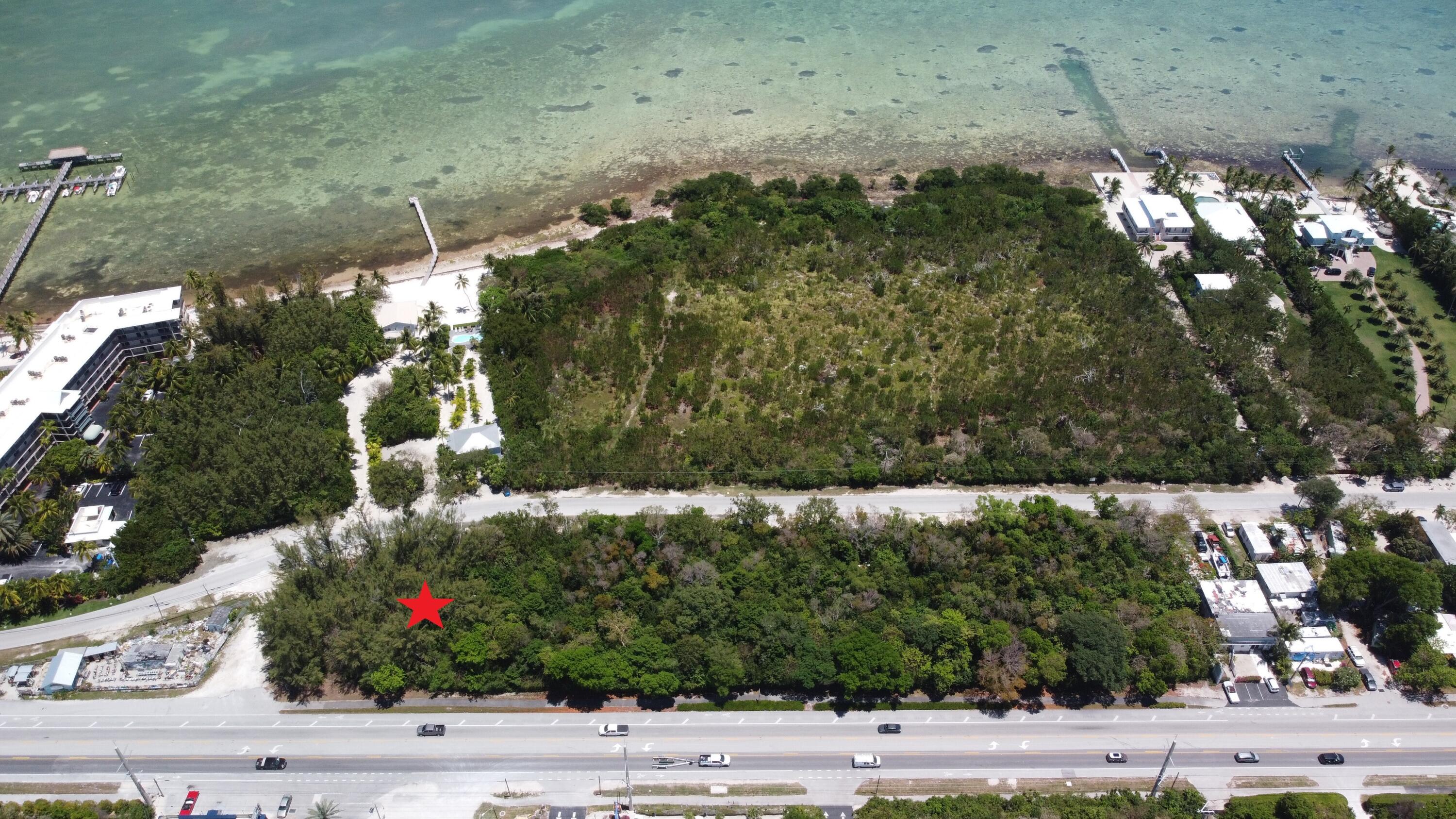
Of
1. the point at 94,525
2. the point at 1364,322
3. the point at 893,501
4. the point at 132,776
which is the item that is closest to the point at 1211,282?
the point at 1364,322

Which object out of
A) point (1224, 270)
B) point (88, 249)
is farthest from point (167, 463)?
point (1224, 270)

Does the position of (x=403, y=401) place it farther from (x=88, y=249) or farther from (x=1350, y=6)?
(x=1350, y=6)

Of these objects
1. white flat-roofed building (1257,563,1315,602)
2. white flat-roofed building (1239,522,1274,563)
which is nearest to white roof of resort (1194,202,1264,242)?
white flat-roofed building (1239,522,1274,563)

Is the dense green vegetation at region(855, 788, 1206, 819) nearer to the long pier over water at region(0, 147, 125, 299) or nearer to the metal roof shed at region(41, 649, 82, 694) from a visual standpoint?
the metal roof shed at region(41, 649, 82, 694)

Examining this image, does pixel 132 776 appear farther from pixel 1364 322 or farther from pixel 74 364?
pixel 1364 322

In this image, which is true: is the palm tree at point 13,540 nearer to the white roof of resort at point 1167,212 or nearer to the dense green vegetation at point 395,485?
the dense green vegetation at point 395,485

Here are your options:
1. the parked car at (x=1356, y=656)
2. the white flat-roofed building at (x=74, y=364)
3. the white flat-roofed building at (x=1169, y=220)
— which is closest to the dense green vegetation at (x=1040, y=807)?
the parked car at (x=1356, y=656)

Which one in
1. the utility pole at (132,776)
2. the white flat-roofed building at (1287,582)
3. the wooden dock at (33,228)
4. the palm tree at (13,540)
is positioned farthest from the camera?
the wooden dock at (33,228)
